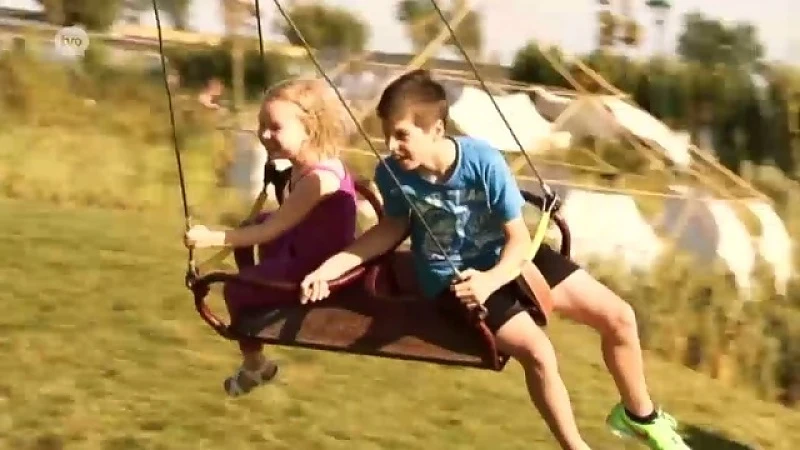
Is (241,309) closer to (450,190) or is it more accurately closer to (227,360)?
(450,190)

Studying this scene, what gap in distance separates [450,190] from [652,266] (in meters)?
4.40


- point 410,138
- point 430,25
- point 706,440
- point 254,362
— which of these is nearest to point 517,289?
point 410,138

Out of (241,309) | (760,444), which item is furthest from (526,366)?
(760,444)

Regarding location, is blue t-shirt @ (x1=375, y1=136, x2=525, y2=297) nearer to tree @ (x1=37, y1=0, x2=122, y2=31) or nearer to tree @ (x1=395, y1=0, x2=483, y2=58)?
tree @ (x1=395, y1=0, x2=483, y2=58)

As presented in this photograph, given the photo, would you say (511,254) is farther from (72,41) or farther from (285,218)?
(72,41)

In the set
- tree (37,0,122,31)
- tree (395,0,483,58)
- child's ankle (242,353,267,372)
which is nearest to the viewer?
child's ankle (242,353,267,372)

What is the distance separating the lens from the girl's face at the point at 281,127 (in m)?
2.70

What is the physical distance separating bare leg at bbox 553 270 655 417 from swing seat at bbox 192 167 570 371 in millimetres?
61

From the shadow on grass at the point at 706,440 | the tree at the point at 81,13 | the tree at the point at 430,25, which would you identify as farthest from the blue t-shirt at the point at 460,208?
the tree at the point at 81,13

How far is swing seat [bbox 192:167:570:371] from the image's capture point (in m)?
2.60

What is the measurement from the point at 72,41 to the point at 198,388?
11.9 feet

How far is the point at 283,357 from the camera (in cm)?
554

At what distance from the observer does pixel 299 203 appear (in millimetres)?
2707

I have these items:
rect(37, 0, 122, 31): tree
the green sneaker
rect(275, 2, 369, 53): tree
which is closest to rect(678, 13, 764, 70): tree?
rect(275, 2, 369, 53): tree
